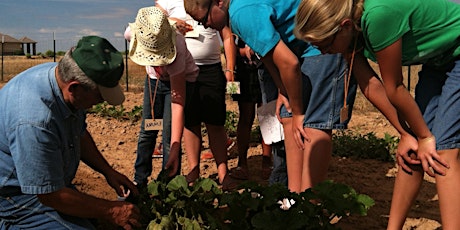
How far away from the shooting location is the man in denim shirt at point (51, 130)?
2.26 meters

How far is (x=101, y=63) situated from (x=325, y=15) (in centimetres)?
98

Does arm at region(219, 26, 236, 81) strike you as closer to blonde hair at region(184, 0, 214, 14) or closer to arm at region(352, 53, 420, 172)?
blonde hair at region(184, 0, 214, 14)

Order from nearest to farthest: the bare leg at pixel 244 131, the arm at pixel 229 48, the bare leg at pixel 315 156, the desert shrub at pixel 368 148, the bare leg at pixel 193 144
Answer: the bare leg at pixel 315 156 → the bare leg at pixel 193 144 → the arm at pixel 229 48 → the bare leg at pixel 244 131 → the desert shrub at pixel 368 148

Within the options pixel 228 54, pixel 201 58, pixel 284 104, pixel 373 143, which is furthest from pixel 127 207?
pixel 373 143

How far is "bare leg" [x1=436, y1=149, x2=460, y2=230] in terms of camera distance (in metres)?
2.73

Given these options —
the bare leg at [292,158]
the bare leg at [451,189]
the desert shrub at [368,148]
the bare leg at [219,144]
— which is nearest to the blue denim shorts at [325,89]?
the bare leg at [292,158]

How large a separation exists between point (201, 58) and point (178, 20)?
13.8 inches

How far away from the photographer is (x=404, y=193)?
118 inches

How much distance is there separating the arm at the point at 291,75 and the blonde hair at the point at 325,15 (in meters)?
0.32

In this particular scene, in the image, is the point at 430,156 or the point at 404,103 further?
the point at 430,156

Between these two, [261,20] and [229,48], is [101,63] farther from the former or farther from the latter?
[229,48]

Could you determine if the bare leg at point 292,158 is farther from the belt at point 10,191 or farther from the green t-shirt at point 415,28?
the belt at point 10,191

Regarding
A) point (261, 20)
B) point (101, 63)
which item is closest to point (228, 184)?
point (261, 20)

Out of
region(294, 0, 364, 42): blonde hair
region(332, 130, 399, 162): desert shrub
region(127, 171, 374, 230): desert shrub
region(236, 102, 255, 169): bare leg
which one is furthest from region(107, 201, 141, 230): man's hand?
region(332, 130, 399, 162): desert shrub
